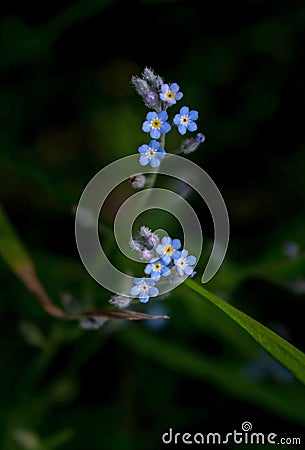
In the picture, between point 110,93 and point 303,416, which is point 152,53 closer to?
point 110,93

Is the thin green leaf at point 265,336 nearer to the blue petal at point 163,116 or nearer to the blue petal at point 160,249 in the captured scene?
the blue petal at point 160,249

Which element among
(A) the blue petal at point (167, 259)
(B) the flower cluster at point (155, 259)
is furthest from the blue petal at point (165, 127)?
(A) the blue petal at point (167, 259)

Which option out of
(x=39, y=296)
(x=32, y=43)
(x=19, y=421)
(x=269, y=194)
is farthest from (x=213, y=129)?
(x=19, y=421)

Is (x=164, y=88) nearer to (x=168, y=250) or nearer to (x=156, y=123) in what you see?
(x=156, y=123)

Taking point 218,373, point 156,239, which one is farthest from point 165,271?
point 218,373

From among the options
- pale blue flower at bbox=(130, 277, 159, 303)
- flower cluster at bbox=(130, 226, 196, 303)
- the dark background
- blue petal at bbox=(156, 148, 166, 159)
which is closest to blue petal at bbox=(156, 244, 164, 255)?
flower cluster at bbox=(130, 226, 196, 303)

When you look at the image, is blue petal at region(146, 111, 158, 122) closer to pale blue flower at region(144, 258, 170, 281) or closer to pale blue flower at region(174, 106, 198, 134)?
pale blue flower at region(174, 106, 198, 134)

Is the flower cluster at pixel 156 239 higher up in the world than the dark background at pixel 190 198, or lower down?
lower down
